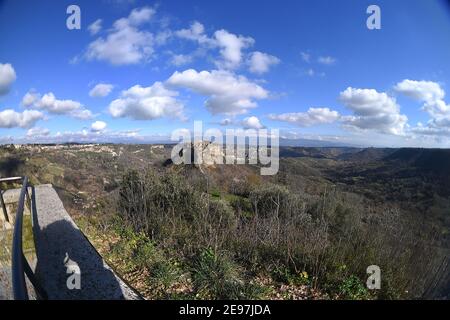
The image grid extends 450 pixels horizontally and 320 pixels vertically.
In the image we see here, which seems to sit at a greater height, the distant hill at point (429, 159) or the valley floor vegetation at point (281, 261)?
the distant hill at point (429, 159)

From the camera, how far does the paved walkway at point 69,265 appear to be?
6914mm

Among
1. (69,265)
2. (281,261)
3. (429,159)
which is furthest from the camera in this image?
(429,159)

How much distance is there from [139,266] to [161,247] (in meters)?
1.25

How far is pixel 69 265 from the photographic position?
8531 mm

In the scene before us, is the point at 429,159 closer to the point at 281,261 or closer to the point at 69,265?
the point at 281,261

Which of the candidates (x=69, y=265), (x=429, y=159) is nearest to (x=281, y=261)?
(x=69, y=265)

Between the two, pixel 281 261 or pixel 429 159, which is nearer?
pixel 281 261

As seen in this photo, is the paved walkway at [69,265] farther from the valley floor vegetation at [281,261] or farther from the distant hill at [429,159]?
the distant hill at [429,159]

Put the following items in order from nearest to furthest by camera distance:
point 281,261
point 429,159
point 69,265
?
point 281,261 < point 69,265 < point 429,159

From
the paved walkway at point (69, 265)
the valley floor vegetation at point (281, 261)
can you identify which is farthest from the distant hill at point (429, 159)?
the paved walkway at point (69, 265)

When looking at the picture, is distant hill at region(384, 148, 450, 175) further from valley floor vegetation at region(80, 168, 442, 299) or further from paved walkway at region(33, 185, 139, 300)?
paved walkway at region(33, 185, 139, 300)

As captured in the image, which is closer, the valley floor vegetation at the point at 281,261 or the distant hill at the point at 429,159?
the valley floor vegetation at the point at 281,261

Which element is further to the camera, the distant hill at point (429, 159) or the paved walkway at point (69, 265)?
the distant hill at point (429, 159)
